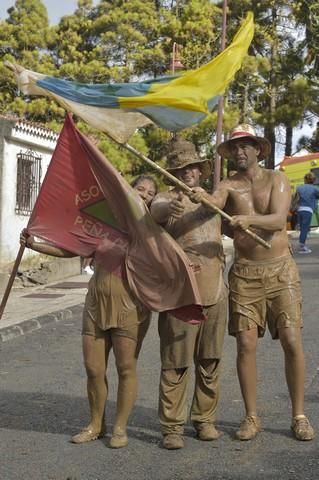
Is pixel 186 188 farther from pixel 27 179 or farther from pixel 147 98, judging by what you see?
pixel 27 179

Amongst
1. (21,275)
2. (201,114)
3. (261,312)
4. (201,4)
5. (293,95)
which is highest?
(201,4)

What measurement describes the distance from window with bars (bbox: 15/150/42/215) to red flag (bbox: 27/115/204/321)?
11858mm

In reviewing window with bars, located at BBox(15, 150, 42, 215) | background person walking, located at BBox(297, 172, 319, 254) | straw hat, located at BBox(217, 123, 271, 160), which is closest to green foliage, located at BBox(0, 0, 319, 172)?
background person walking, located at BBox(297, 172, 319, 254)

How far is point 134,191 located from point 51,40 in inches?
1319

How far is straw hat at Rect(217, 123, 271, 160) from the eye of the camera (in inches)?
235

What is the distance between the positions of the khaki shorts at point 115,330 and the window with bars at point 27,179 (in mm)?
12231

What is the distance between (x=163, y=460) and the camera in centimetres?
541

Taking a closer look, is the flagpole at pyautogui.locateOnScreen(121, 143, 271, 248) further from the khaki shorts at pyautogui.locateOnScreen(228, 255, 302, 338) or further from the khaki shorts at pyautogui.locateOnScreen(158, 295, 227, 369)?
the khaki shorts at pyautogui.locateOnScreen(158, 295, 227, 369)

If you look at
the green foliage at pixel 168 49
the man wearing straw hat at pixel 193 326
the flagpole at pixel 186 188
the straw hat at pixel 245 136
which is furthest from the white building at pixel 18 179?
the green foliage at pixel 168 49

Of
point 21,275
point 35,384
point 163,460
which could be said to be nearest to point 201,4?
point 21,275

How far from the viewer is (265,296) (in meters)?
6.01

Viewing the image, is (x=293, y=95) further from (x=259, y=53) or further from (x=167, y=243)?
(x=167, y=243)

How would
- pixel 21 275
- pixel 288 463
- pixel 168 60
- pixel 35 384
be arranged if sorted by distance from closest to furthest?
pixel 288 463
pixel 35 384
pixel 21 275
pixel 168 60

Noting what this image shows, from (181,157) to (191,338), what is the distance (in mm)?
1150
